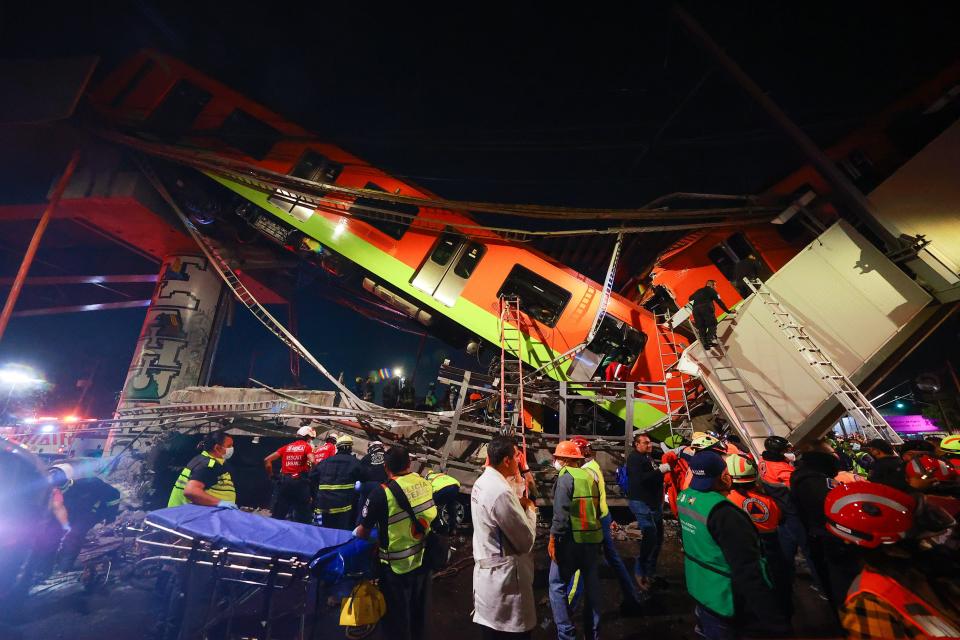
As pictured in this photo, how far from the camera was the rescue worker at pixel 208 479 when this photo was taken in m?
4.30

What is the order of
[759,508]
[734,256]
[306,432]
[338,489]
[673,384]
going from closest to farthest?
[759,508], [338,489], [306,432], [673,384], [734,256]

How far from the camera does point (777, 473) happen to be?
4379 millimetres

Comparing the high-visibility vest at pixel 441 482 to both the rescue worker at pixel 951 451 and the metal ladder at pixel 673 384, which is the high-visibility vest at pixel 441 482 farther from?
the rescue worker at pixel 951 451

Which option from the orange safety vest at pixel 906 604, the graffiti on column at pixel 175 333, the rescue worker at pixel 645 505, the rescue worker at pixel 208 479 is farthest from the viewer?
the graffiti on column at pixel 175 333

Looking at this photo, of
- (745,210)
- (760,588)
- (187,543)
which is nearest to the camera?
(760,588)

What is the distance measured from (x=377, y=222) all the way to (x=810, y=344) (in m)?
10.0

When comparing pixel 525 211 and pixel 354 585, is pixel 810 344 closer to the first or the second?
pixel 525 211

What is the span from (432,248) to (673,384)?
7102mm

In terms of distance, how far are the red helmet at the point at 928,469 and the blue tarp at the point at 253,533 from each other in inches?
222

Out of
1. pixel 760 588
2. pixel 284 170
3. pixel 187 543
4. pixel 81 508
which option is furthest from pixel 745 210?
pixel 81 508

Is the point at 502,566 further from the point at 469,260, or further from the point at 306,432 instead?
the point at 469,260

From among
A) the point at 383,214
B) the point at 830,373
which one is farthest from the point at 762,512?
the point at 383,214

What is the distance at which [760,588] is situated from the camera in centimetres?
231

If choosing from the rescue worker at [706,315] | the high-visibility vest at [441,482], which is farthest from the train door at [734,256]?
the high-visibility vest at [441,482]
